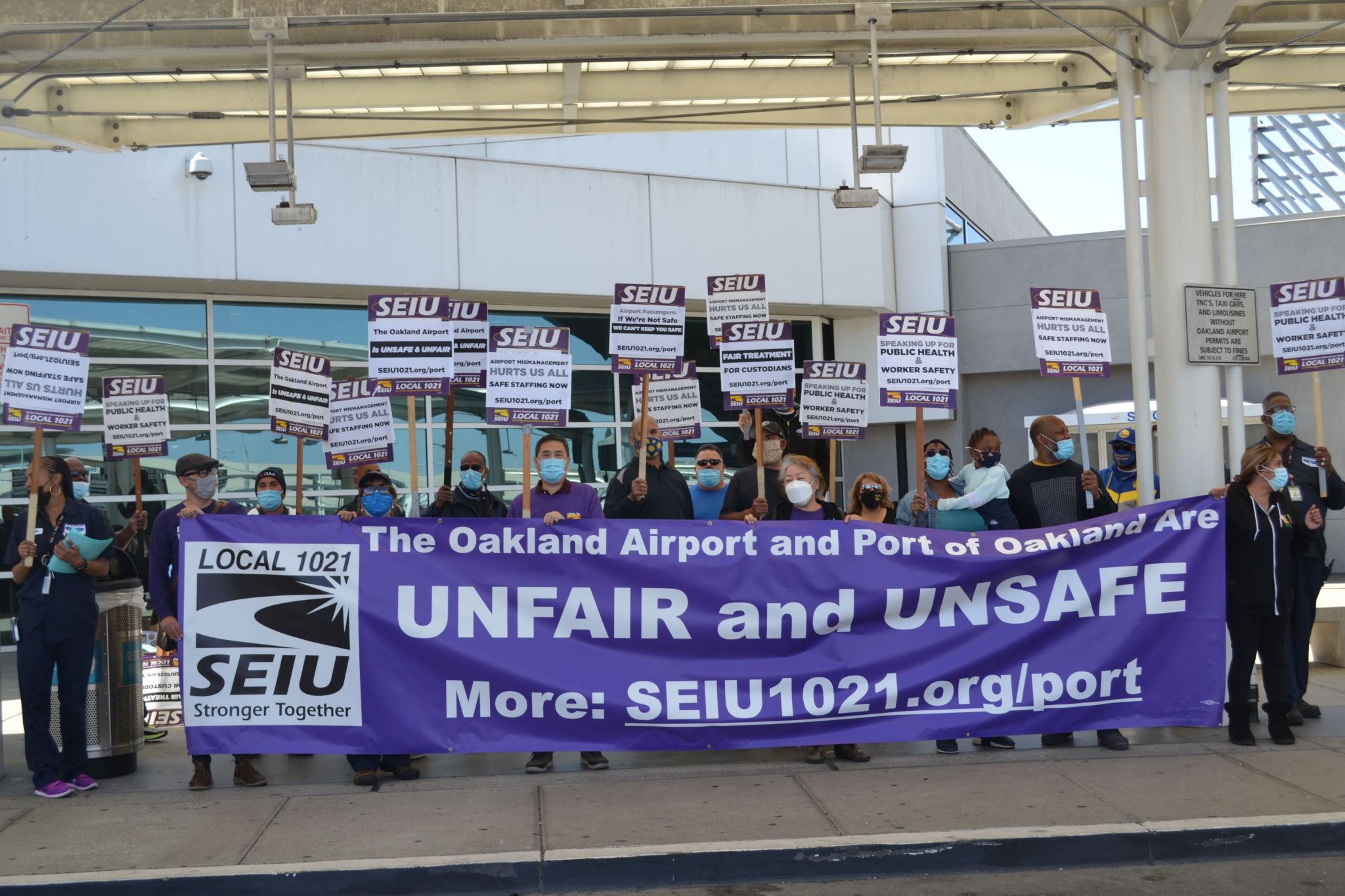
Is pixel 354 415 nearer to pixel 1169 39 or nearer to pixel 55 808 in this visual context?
pixel 55 808

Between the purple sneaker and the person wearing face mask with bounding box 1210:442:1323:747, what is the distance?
22.6ft

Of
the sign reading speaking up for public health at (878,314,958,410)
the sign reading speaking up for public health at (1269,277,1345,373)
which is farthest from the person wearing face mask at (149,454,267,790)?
the sign reading speaking up for public health at (1269,277,1345,373)

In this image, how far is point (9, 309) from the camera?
9391 mm

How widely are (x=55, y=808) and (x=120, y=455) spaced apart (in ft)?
9.62

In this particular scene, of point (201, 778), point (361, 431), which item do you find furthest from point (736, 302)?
point (201, 778)

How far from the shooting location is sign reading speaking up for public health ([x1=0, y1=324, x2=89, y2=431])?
25.8 feet

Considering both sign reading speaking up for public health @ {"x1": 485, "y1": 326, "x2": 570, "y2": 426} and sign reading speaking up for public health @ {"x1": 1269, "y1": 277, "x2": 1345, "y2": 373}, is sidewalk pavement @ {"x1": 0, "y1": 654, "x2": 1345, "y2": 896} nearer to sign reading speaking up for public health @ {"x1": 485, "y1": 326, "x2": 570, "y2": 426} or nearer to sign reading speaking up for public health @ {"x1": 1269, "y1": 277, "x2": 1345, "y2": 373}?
sign reading speaking up for public health @ {"x1": 485, "y1": 326, "x2": 570, "y2": 426}

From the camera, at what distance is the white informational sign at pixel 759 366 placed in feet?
30.1

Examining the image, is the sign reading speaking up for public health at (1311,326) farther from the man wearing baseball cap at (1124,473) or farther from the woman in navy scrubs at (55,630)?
the woman in navy scrubs at (55,630)

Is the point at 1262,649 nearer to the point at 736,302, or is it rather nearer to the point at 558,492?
the point at 736,302

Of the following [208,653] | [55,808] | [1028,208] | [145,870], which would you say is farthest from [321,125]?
[1028,208]

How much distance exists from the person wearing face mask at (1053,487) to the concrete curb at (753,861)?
7.78ft

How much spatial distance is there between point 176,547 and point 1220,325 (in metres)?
6.87

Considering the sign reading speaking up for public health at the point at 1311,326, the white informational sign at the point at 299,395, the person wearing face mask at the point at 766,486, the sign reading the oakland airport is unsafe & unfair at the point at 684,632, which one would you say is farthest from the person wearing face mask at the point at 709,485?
the sign reading speaking up for public health at the point at 1311,326
